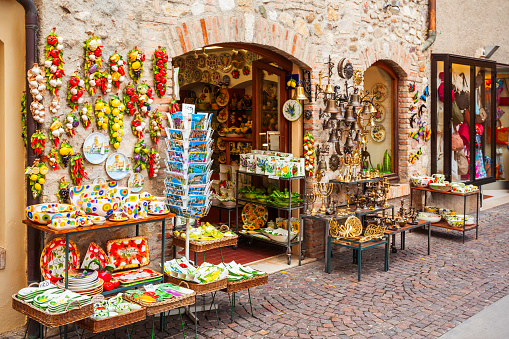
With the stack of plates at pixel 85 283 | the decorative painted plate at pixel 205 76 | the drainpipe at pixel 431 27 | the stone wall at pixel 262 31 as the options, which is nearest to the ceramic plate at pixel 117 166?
the stone wall at pixel 262 31

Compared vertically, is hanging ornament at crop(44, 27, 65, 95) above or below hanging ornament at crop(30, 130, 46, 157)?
above

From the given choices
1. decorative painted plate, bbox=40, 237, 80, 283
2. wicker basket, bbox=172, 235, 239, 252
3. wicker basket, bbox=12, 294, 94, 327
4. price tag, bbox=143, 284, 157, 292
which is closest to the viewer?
wicker basket, bbox=12, 294, 94, 327

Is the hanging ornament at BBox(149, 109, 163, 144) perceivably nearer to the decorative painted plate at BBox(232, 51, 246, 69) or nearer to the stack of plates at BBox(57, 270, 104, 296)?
the stack of plates at BBox(57, 270, 104, 296)

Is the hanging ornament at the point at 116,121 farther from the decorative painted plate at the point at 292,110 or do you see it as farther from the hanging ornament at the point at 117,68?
the decorative painted plate at the point at 292,110

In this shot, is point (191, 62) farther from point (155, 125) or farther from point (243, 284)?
point (243, 284)

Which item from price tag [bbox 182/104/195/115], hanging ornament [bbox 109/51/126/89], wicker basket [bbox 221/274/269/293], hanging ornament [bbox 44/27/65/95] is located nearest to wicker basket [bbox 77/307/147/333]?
wicker basket [bbox 221/274/269/293]

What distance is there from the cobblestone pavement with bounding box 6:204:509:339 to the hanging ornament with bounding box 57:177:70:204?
3.96 ft

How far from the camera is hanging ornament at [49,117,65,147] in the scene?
454 centimetres

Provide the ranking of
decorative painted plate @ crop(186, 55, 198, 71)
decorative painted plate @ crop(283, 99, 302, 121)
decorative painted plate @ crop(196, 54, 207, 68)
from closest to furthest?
decorative painted plate @ crop(283, 99, 302, 121)
decorative painted plate @ crop(196, 54, 207, 68)
decorative painted plate @ crop(186, 55, 198, 71)

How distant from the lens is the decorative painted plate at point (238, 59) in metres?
8.88

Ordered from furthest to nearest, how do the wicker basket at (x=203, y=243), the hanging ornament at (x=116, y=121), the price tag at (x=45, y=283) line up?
the wicker basket at (x=203, y=243), the hanging ornament at (x=116, y=121), the price tag at (x=45, y=283)

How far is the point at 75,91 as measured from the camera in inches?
183

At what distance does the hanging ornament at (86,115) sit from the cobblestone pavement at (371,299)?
1893 mm

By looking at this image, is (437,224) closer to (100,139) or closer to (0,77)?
(100,139)
